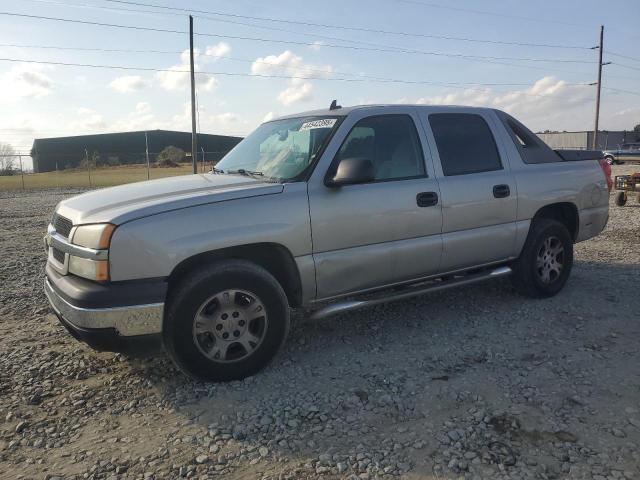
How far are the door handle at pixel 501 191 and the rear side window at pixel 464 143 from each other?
19cm

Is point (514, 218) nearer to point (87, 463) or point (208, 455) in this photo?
point (208, 455)

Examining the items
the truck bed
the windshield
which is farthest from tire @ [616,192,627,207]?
the windshield

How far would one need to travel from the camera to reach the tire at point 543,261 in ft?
16.8

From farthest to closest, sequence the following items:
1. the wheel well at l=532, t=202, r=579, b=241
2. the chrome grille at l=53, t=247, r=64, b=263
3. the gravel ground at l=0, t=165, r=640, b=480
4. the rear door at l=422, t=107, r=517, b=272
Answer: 1. the wheel well at l=532, t=202, r=579, b=241
2. the rear door at l=422, t=107, r=517, b=272
3. the chrome grille at l=53, t=247, r=64, b=263
4. the gravel ground at l=0, t=165, r=640, b=480

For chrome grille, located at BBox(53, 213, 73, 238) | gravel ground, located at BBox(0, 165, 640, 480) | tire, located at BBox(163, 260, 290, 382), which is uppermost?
chrome grille, located at BBox(53, 213, 73, 238)

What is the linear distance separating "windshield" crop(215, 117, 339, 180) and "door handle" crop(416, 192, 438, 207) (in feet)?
2.93

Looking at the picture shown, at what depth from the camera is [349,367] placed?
3.81 m

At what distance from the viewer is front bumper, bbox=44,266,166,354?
314 cm

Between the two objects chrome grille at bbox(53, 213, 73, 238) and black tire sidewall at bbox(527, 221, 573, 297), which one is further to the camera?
black tire sidewall at bbox(527, 221, 573, 297)

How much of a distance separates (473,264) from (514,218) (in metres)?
0.62

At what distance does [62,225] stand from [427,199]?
9.10ft

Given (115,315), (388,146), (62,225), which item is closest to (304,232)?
(388,146)

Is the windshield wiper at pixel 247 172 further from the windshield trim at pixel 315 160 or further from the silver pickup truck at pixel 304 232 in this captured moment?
the windshield trim at pixel 315 160

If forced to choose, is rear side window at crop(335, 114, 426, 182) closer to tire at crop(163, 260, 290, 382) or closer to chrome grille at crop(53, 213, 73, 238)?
tire at crop(163, 260, 290, 382)
